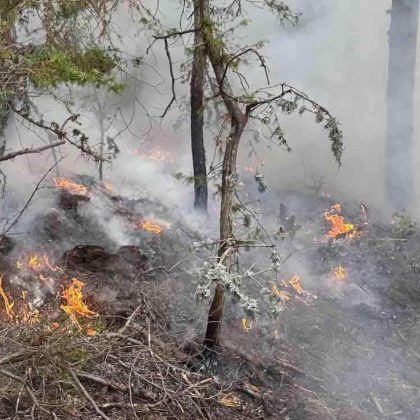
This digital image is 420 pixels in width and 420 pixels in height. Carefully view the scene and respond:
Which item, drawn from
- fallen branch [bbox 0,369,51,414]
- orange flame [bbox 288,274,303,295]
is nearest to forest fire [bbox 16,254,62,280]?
fallen branch [bbox 0,369,51,414]

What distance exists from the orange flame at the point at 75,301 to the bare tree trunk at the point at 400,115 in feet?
24.2

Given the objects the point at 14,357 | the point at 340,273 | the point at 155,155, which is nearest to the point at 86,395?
the point at 14,357

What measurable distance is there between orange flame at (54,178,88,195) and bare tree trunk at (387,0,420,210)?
6452 millimetres

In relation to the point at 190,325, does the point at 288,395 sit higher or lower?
lower

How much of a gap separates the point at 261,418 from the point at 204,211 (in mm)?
5039

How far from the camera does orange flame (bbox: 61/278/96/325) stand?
20.2 feet

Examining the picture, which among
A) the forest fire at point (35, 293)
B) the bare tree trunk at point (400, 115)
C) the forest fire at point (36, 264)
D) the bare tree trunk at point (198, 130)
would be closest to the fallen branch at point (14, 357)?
the forest fire at point (35, 293)

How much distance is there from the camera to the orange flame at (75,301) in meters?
6.17

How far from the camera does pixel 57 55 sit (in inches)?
206

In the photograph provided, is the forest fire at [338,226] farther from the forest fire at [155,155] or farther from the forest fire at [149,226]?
the forest fire at [155,155]

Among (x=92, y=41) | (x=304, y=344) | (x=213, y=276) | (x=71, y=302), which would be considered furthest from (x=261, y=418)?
(x=92, y=41)

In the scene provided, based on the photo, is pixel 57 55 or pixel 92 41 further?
pixel 92 41

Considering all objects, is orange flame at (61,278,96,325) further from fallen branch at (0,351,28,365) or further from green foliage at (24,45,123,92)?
green foliage at (24,45,123,92)

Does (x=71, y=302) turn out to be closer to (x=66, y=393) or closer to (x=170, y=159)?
(x=66, y=393)
